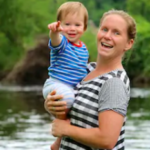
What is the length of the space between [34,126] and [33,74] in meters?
24.9

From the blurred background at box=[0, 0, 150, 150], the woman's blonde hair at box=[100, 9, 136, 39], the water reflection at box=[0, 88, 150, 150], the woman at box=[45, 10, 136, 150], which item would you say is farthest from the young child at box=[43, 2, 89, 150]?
the water reflection at box=[0, 88, 150, 150]

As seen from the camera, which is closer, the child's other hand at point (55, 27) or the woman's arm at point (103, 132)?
the woman's arm at point (103, 132)

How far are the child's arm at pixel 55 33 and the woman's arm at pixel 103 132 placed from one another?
62 centimetres

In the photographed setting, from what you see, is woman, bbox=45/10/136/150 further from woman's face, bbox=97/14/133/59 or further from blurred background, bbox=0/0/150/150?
blurred background, bbox=0/0/150/150

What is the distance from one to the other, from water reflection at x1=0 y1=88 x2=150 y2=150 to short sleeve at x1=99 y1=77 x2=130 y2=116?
7.68 metres

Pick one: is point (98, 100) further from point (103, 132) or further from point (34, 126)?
point (34, 126)

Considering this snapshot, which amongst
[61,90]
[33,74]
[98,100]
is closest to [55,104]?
[61,90]

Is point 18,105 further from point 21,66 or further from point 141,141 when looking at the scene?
point 21,66

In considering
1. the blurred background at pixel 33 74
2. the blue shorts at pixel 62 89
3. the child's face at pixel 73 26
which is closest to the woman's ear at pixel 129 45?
the blue shorts at pixel 62 89

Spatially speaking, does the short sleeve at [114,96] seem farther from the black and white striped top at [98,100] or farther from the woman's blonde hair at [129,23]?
the woman's blonde hair at [129,23]

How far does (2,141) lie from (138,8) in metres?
44.8

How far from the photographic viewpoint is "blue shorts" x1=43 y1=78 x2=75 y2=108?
3.99m

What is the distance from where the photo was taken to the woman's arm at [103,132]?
12.2 feet

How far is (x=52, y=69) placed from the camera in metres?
4.32
